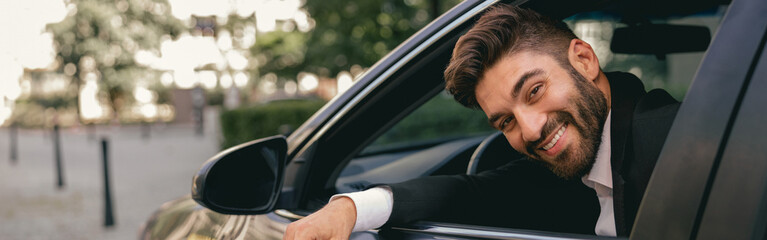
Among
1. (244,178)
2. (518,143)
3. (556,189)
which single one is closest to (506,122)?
(518,143)

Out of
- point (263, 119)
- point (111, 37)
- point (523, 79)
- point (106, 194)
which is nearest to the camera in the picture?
point (523, 79)

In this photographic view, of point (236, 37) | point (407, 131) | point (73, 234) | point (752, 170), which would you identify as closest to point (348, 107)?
point (752, 170)

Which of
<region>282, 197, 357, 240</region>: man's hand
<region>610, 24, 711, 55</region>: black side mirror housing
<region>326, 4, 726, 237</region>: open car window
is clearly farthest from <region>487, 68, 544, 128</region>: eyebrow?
<region>610, 24, 711, 55</region>: black side mirror housing

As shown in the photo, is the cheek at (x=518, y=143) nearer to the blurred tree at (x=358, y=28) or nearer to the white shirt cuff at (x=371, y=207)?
the white shirt cuff at (x=371, y=207)

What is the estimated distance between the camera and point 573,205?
64.2 inches

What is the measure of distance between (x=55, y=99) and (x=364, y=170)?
38929mm

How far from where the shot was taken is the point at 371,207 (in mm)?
1341

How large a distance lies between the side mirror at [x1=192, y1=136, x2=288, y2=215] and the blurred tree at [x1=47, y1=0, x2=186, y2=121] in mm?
33073

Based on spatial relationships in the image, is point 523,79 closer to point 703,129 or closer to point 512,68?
point 512,68

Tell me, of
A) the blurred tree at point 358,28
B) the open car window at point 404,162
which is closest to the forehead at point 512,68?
the open car window at point 404,162

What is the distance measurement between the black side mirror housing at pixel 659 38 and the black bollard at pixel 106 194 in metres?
5.65

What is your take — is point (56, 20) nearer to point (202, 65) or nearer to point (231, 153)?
point (202, 65)

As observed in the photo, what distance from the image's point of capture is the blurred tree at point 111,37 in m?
31.1

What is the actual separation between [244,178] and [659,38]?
1433 millimetres
